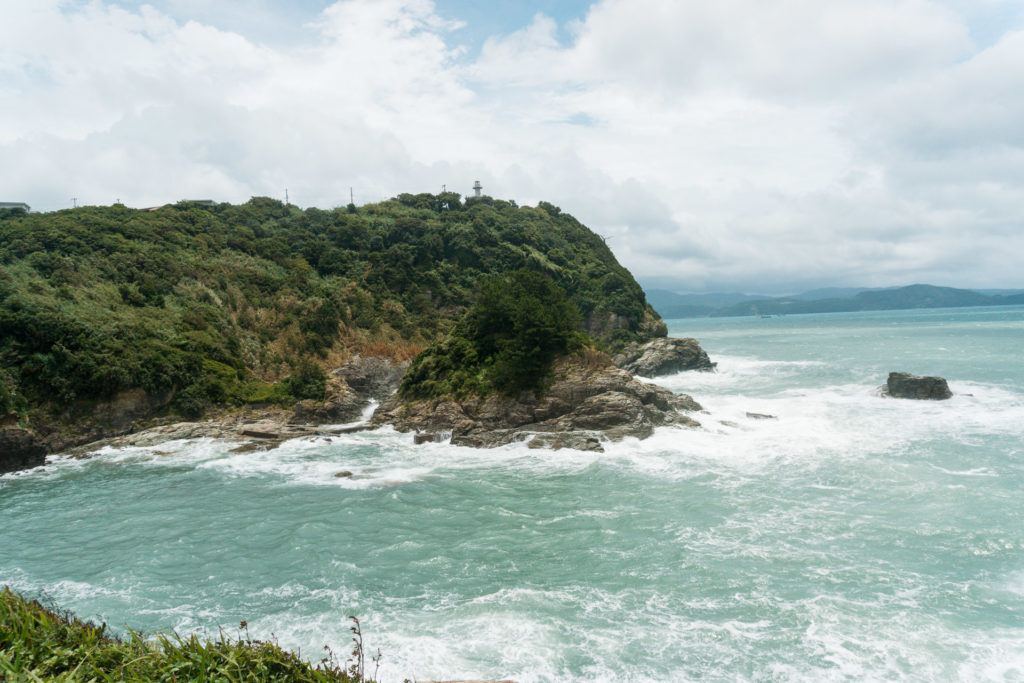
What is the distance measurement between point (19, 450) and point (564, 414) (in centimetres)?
2394

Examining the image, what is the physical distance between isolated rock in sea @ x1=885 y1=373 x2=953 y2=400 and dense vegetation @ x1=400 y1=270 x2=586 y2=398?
2059 centimetres

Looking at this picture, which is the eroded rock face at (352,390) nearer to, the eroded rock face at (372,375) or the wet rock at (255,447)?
the eroded rock face at (372,375)

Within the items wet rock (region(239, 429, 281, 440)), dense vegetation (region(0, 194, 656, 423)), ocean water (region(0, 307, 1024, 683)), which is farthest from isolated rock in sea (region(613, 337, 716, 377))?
wet rock (region(239, 429, 281, 440))

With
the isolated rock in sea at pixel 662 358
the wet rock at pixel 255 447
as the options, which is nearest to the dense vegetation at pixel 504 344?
the wet rock at pixel 255 447

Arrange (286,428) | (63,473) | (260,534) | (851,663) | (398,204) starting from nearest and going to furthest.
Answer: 1. (851,663)
2. (260,534)
3. (63,473)
4. (286,428)
5. (398,204)

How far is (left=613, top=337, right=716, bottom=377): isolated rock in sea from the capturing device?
53.3m

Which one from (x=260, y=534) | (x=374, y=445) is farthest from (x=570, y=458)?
(x=260, y=534)

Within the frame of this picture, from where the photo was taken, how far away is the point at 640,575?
14.0m

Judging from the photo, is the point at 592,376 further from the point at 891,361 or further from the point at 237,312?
the point at 891,361

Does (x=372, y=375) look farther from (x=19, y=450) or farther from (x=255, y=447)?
(x=19, y=450)

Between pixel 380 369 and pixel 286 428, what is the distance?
32.3 ft

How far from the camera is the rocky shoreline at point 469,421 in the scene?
2669 centimetres

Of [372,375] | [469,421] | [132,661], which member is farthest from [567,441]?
[132,661]

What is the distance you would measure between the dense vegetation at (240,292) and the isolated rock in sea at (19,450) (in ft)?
4.96
